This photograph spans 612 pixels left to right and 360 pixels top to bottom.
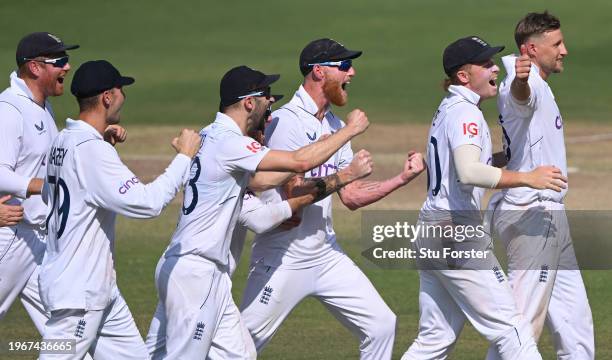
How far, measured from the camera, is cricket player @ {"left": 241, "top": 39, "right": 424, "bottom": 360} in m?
10.6

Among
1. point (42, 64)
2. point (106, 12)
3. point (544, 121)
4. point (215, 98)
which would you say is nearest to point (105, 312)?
point (42, 64)

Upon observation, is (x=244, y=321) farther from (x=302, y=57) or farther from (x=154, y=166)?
(x=154, y=166)

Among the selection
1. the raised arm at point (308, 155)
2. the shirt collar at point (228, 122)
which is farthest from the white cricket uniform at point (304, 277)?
the raised arm at point (308, 155)

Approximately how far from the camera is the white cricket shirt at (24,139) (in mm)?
10656

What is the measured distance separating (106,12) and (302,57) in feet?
149

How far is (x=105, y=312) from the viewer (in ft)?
31.1

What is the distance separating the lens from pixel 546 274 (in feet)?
34.4

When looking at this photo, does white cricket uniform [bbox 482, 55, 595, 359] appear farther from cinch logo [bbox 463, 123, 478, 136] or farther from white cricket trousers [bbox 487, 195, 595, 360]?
cinch logo [bbox 463, 123, 478, 136]

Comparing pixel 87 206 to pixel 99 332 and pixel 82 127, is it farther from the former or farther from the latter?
pixel 99 332

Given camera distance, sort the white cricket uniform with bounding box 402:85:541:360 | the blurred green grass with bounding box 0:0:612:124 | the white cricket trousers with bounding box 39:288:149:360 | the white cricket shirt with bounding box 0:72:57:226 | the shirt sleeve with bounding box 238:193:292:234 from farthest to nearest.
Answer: the blurred green grass with bounding box 0:0:612:124 < the white cricket shirt with bounding box 0:72:57:226 < the shirt sleeve with bounding box 238:193:292:234 < the white cricket uniform with bounding box 402:85:541:360 < the white cricket trousers with bounding box 39:288:149:360

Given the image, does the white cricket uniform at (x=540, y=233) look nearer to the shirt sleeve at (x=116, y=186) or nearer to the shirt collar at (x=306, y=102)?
the shirt collar at (x=306, y=102)

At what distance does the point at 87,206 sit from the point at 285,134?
2.06 metres

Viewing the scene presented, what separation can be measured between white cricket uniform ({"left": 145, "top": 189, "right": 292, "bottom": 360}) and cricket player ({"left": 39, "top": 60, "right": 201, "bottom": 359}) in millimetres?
576

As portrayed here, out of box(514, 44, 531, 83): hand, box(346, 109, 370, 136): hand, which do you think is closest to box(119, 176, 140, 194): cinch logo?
box(346, 109, 370, 136): hand
